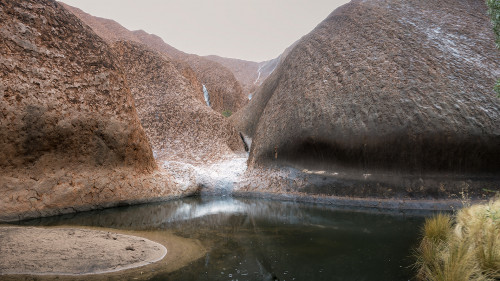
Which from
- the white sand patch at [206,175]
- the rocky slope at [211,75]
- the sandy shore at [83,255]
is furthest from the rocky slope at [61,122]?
the rocky slope at [211,75]

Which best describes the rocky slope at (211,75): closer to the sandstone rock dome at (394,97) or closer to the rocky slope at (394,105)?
the sandstone rock dome at (394,97)

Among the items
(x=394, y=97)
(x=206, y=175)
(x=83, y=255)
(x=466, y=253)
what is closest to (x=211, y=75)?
(x=206, y=175)

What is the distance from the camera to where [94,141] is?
11.1 metres

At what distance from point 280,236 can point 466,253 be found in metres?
3.93

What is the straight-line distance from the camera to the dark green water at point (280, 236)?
16.4 feet

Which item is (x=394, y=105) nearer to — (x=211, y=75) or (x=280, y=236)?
(x=280, y=236)

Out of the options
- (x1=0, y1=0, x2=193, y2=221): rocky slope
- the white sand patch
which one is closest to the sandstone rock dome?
the white sand patch

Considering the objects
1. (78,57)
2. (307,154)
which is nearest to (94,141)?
(78,57)

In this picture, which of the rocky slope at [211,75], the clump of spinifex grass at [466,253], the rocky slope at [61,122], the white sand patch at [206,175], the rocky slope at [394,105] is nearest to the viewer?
the clump of spinifex grass at [466,253]

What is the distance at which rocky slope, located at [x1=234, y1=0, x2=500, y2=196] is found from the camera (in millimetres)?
11930

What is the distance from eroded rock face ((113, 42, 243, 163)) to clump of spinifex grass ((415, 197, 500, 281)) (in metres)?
13.1

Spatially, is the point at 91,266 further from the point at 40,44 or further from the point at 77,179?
the point at 40,44

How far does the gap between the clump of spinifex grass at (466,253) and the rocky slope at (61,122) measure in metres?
9.51

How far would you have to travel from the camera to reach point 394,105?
12.8 metres
